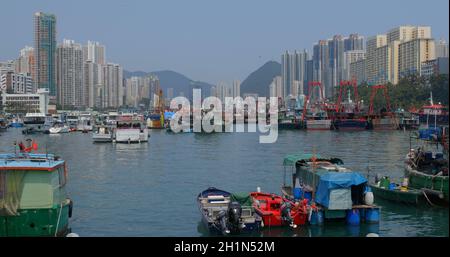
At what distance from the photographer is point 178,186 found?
13.8 meters

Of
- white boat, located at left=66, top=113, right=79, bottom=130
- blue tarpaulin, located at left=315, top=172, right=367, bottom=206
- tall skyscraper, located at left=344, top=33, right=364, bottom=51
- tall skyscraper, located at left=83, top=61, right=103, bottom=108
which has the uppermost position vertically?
tall skyscraper, located at left=344, top=33, right=364, bottom=51

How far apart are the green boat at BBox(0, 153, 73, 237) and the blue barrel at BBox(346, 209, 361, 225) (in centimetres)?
456

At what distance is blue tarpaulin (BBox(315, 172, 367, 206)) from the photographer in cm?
866

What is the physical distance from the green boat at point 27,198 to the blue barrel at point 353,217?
456 centimetres

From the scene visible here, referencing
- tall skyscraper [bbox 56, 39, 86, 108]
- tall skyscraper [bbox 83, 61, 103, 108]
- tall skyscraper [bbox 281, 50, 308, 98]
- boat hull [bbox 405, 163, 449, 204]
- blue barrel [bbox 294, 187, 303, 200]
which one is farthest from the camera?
tall skyscraper [bbox 281, 50, 308, 98]

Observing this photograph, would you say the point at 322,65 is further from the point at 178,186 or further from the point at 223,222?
the point at 223,222

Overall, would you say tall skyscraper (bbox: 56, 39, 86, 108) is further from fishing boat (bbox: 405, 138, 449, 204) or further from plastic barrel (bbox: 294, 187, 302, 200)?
plastic barrel (bbox: 294, 187, 302, 200)

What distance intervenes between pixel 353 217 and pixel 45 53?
66542mm

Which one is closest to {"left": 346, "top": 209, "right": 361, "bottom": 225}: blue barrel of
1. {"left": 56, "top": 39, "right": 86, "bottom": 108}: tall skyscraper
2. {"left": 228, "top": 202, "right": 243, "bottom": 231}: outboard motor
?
{"left": 228, "top": 202, "right": 243, "bottom": 231}: outboard motor

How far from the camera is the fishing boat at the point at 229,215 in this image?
7.81m

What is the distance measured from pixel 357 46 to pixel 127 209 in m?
85.2

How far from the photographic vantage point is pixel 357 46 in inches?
3575
